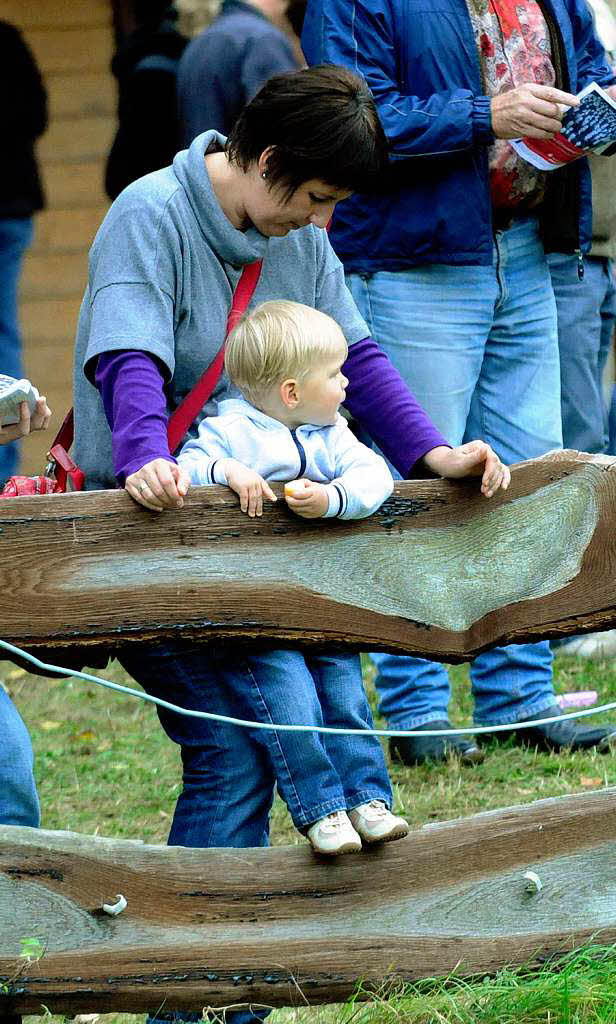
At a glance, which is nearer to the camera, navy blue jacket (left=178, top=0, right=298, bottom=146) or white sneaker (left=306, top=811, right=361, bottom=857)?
white sneaker (left=306, top=811, right=361, bottom=857)

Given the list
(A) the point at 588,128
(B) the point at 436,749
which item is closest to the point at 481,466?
(A) the point at 588,128

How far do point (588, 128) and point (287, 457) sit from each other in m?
1.49

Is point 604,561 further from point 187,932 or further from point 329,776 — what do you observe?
point 187,932

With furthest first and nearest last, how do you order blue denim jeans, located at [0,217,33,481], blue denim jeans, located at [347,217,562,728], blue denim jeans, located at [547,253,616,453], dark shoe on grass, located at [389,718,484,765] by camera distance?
blue denim jeans, located at [0,217,33,481] < blue denim jeans, located at [547,253,616,453] < dark shoe on grass, located at [389,718,484,765] < blue denim jeans, located at [347,217,562,728]

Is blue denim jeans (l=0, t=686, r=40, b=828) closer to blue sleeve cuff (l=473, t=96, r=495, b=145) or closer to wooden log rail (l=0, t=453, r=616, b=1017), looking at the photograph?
wooden log rail (l=0, t=453, r=616, b=1017)

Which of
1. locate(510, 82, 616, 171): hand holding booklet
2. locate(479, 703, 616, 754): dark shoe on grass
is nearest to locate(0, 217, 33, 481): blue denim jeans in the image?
locate(479, 703, 616, 754): dark shoe on grass

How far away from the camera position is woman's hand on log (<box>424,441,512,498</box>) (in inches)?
110

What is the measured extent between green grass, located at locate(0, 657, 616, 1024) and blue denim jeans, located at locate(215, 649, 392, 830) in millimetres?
393

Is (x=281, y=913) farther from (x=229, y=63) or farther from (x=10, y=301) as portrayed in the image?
(x=10, y=301)

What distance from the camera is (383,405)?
3.07 m

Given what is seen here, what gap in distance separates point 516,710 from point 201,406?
1.93 meters

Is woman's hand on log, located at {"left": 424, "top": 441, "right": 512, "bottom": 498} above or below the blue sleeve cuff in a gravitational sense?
below

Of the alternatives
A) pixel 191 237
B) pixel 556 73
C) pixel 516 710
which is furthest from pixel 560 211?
pixel 191 237

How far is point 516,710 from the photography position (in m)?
4.40
